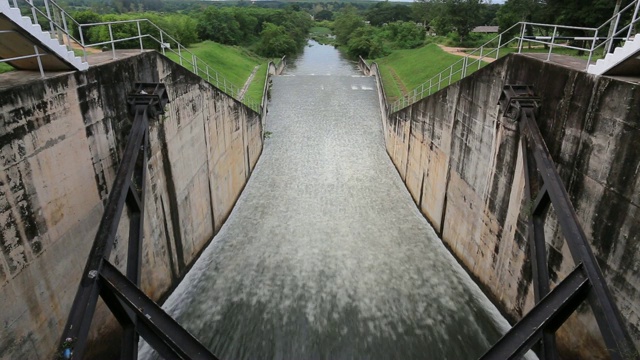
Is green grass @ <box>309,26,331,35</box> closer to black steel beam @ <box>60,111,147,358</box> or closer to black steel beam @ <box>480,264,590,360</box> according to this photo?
black steel beam @ <box>60,111,147,358</box>

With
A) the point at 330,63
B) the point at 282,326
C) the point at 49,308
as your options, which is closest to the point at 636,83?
the point at 282,326

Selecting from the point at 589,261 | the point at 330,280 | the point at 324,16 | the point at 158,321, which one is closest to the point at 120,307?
the point at 158,321

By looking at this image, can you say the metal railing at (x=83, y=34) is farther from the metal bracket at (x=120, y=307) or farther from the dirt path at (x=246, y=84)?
the metal bracket at (x=120, y=307)

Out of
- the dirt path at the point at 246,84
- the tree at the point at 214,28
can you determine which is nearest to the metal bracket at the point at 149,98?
the dirt path at the point at 246,84

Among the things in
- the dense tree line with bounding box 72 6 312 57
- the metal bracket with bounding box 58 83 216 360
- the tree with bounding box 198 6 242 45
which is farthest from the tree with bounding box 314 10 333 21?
the metal bracket with bounding box 58 83 216 360

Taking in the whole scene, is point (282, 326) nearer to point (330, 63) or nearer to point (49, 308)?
point (49, 308)

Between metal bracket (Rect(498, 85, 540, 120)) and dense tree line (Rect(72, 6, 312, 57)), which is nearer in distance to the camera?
metal bracket (Rect(498, 85, 540, 120))
